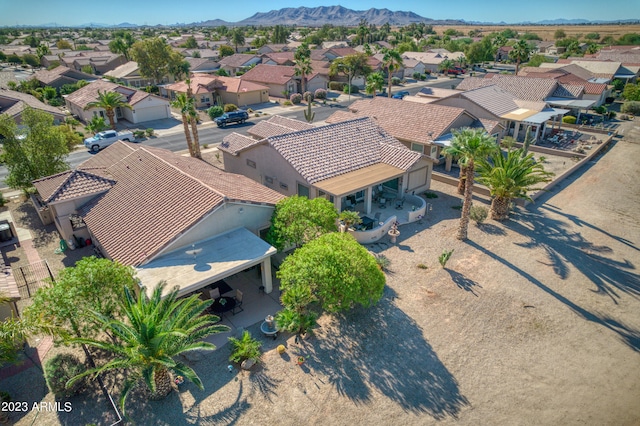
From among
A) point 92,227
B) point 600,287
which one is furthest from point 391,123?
point 92,227

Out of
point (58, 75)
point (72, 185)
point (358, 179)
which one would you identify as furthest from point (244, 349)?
point (58, 75)

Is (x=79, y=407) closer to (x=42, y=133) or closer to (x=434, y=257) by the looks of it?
(x=434, y=257)

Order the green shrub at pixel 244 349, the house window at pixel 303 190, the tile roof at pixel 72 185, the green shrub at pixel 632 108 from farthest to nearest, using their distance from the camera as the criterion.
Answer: the green shrub at pixel 632 108 < the house window at pixel 303 190 < the tile roof at pixel 72 185 < the green shrub at pixel 244 349

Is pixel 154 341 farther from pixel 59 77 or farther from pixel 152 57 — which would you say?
pixel 59 77

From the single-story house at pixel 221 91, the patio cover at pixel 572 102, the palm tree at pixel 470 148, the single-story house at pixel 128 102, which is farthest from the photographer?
the single-story house at pixel 221 91

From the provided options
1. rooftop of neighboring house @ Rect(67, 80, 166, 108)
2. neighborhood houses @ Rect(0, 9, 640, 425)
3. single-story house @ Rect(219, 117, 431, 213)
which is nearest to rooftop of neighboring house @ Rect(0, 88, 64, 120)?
rooftop of neighboring house @ Rect(67, 80, 166, 108)

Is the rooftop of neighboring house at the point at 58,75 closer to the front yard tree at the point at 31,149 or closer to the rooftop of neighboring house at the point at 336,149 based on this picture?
the front yard tree at the point at 31,149

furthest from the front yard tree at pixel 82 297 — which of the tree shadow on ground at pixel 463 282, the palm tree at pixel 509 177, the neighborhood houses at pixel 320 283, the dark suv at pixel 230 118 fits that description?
the dark suv at pixel 230 118
